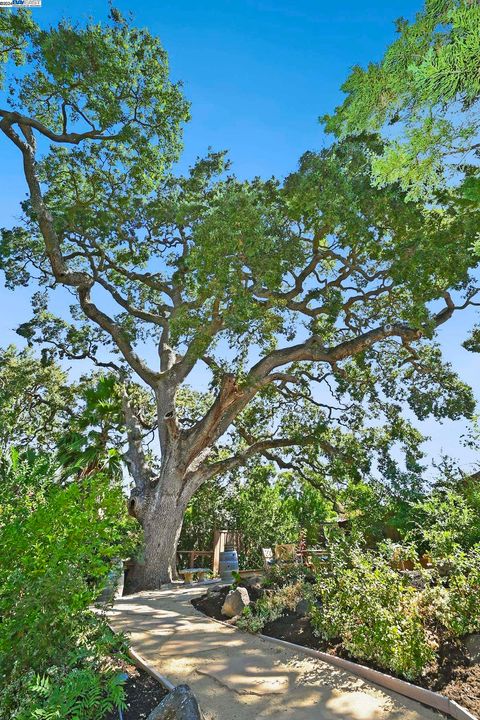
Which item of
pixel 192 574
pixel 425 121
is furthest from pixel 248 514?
pixel 425 121

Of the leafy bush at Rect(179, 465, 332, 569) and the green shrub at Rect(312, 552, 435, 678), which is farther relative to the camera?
the leafy bush at Rect(179, 465, 332, 569)

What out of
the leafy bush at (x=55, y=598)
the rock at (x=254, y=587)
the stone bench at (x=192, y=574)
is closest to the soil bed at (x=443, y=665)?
the rock at (x=254, y=587)

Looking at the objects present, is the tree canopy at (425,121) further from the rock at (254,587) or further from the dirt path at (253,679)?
the rock at (254,587)

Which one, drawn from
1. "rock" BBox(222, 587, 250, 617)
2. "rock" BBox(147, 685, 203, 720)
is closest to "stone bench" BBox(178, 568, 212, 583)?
"rock" BBox(222, 587, 250, 617)

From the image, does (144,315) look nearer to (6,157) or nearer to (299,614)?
(6,157)

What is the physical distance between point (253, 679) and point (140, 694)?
1.24 meters

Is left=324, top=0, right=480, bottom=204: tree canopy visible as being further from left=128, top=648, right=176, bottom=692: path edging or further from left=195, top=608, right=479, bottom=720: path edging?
left=128, top=648, right=176, bottom=692: path edging

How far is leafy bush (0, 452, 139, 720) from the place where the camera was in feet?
9.57

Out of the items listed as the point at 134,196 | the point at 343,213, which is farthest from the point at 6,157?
the point at 343,213

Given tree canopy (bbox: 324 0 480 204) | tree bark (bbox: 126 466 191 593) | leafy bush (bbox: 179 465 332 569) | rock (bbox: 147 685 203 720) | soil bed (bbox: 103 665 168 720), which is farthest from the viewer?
leafy bush (bbox: 179 465 332 569)

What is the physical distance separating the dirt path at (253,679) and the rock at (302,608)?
2.57ft

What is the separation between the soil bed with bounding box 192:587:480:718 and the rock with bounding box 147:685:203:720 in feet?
7.83

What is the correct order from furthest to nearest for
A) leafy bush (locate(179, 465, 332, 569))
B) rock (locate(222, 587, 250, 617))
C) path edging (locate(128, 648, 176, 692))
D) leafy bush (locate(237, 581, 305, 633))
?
1. leafy bush (locate(179, 465, 332, 569))
2. rock (locate(222, 587, 250, 617))
3. leafy bush (locate(237, 581, 305, 633))
4. path edging (locate(128, 648, 176, 692))

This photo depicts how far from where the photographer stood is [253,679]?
14.8 feet
